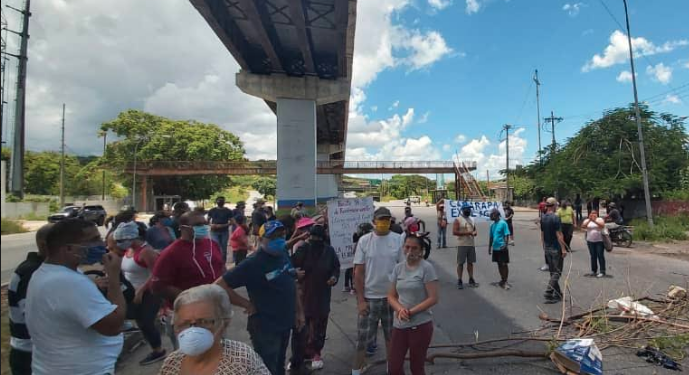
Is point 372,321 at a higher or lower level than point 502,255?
lower

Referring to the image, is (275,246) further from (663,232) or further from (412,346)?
(663,232)

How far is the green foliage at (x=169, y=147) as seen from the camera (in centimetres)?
3859

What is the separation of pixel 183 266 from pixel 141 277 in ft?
4.10

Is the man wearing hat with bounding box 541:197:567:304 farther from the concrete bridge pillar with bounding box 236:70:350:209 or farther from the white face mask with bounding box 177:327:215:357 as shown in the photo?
the concrete bridge pillar with bounding box 236:70:350:209

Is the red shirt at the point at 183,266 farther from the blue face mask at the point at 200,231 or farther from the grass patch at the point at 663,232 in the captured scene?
the grass patch at the point at 663,232

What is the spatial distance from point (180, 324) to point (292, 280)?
1471mm

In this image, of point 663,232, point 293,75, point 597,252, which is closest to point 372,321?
point 597,252

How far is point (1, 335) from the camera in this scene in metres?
1.08

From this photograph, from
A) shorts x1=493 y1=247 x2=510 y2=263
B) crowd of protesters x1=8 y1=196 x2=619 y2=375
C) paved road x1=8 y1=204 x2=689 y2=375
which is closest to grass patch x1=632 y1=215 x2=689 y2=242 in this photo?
paved road x1=8 y1=204 x2=689 y2=375

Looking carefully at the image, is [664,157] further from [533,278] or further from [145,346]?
[145,346]

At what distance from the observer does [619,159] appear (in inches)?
679

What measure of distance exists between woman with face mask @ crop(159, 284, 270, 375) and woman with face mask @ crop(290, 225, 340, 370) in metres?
2.07

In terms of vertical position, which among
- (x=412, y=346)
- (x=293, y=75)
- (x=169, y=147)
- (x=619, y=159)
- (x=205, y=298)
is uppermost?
(x=293, y=75)

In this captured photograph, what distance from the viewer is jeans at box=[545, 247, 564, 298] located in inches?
233
